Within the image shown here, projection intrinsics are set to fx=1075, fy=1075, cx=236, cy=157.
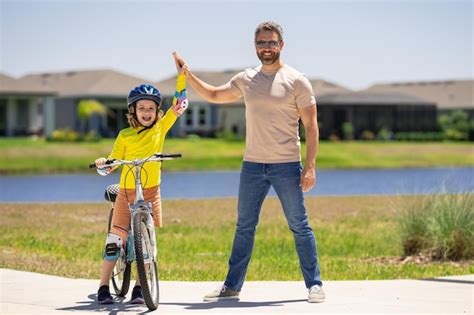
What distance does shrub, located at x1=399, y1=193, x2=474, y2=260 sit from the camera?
41.2ft

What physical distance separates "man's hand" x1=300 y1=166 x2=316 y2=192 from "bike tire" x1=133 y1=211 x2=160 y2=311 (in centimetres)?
125

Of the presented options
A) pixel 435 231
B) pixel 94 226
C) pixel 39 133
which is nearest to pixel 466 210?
pixel 435 231

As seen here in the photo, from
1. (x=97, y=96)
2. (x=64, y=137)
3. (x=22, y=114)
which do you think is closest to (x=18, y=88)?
(x=22, y=114)

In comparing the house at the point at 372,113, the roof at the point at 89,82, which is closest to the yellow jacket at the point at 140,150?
the roof at the point at 89,82

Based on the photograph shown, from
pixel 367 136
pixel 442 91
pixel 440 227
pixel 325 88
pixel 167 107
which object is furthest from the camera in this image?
pixel 442 91

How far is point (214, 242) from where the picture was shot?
15625 mm

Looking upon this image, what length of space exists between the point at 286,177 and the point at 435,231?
194 inches

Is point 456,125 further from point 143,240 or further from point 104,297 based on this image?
point 143,240

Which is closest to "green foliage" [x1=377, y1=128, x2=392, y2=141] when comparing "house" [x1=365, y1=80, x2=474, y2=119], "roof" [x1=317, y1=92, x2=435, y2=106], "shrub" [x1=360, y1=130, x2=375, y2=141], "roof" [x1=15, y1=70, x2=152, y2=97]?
"shrub" [x1=360, y1=130, x2=375, y2=141]

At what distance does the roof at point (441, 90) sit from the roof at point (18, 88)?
103 feet

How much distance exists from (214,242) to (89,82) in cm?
5291

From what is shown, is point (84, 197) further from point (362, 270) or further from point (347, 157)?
point (347, 157)

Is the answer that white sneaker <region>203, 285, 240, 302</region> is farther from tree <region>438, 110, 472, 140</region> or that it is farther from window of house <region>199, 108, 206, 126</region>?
tree <region>438, 110, 472, 140</region>

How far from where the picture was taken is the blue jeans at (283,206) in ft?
27.6
